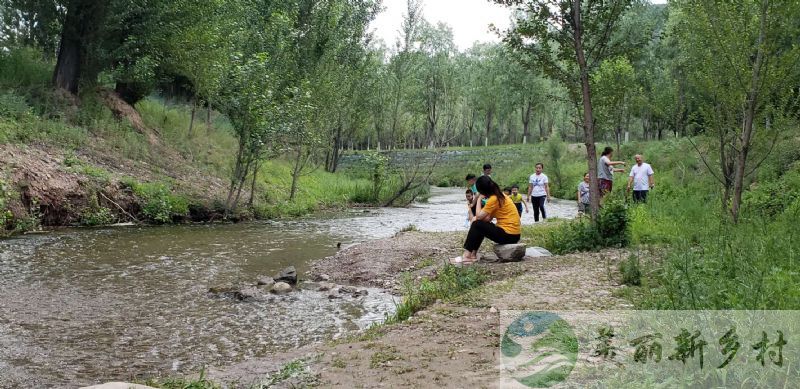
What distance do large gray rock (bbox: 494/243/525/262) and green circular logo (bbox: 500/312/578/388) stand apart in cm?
399

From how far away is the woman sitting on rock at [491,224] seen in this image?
9586mm

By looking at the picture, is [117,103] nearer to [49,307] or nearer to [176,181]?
[176,181]

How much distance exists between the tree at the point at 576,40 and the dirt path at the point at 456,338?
3.00 m

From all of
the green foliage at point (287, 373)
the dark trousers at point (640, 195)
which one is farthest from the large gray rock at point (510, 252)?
the dark trousers at point (640, 195)

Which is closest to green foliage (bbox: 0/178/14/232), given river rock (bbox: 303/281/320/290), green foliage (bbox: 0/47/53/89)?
river rock (bbox: 303/281/320/290)

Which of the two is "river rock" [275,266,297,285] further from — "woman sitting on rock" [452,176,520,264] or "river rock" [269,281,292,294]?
"woman sitting on rock" [452,176,520,264]

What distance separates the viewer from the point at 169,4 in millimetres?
22703

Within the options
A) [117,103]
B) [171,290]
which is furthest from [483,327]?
[117,103]

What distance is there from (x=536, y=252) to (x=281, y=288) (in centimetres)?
445

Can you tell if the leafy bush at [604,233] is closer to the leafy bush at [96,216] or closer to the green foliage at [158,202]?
the green foliage at [158,202]

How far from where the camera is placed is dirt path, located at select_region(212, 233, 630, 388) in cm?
445

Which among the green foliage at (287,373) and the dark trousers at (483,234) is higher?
the dark trousers at (483,234)

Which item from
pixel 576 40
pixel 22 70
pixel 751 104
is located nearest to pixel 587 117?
pixel 576 40

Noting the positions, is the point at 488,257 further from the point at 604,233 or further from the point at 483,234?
the point at 604,233
